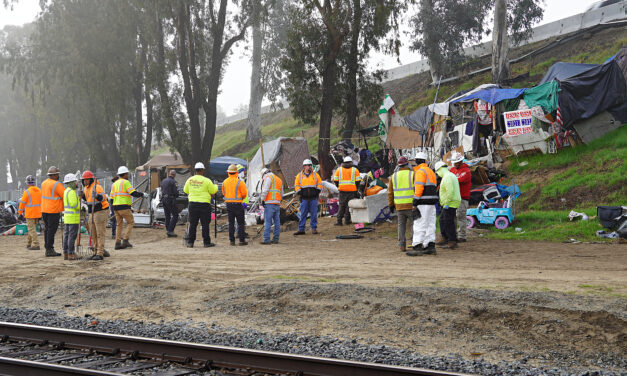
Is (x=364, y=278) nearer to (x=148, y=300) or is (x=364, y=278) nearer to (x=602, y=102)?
(x=148, y=300)

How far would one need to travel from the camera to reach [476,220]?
15.0 meters

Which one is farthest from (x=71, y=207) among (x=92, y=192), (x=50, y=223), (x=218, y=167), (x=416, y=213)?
(x=218, y=167)

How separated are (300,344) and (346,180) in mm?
10521

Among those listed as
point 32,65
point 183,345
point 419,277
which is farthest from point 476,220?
point 32,65

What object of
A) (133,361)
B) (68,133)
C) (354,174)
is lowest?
(133,361)

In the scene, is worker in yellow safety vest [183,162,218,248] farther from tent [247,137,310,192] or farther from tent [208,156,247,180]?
tent [208,156,247,180]

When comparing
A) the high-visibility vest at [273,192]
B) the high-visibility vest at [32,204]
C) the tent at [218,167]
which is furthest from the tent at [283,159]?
the high-visibility vest at [32,204]

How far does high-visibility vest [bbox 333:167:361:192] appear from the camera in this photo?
16297mm

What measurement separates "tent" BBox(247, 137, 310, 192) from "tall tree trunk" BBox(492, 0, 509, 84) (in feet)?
35.6

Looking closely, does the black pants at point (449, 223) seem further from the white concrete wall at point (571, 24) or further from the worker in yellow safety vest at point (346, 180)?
the white concrete wall at point (571, 24)

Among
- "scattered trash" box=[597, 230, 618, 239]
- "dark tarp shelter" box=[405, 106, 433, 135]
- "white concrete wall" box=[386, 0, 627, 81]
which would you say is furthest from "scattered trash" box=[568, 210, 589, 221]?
"white concrete wall" box=[386, 0, 627, 81]

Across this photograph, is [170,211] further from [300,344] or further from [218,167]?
[218,167]

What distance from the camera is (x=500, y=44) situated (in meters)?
27.1

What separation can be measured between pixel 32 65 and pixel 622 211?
34.3m
